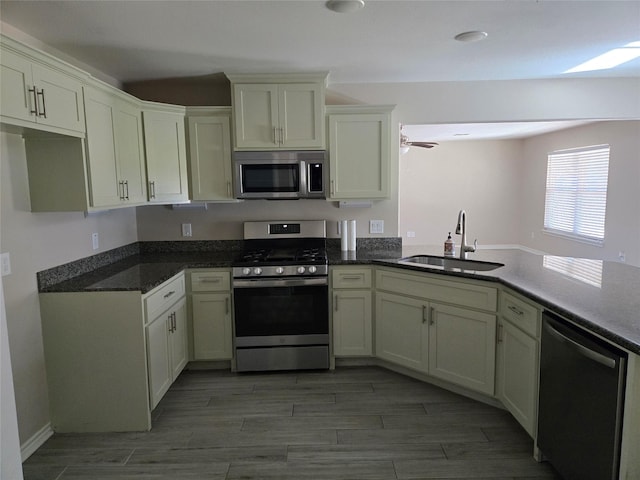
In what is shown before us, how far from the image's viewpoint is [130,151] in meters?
2.82

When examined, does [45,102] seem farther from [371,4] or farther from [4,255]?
[371,4]

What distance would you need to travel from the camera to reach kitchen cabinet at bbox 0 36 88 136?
1.73m

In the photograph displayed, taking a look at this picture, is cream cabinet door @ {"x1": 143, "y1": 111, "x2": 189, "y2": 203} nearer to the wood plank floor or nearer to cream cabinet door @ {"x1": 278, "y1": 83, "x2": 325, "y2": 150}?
cream cabinet door @ {"x1": 278, "y1": 83, "x2": 325, "y2": 150}

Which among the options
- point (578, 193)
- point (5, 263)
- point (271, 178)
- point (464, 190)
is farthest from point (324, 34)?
point (464, 190)

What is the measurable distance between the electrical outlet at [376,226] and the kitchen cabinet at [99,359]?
2.04m

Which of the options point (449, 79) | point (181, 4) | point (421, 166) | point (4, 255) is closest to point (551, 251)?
point (421, 166)

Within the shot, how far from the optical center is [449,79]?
3.53 meters

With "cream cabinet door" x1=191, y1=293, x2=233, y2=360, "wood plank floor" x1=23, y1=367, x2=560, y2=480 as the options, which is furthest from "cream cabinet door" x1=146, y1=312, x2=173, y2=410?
"cream cabinet door" x1=191, y1=293, x2=233, y2=360

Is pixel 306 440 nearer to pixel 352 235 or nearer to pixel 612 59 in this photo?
Answer: pixel 352 235

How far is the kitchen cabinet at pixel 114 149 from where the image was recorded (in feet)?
7.70

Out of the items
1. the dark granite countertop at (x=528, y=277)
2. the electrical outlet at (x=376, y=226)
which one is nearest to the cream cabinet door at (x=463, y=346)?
the dark granite countertop at (x=528, y=277)

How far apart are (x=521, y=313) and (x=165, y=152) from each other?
8.96 feet

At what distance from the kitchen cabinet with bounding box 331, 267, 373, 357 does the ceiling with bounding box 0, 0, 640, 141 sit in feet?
5.33

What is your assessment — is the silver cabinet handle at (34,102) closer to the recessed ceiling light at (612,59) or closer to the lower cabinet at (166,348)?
the lower cabinet at (166,348)
